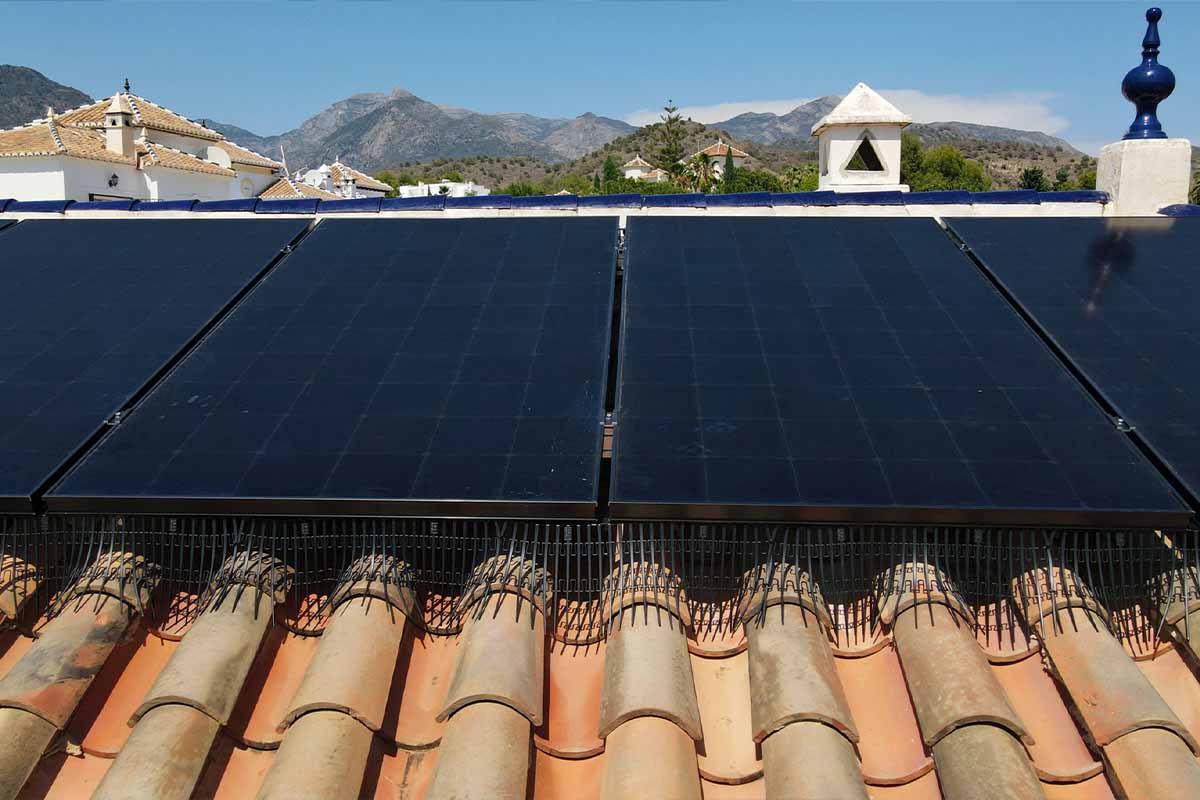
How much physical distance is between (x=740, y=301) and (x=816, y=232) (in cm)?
174

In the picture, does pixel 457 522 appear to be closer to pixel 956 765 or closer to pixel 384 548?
pixel 384 548

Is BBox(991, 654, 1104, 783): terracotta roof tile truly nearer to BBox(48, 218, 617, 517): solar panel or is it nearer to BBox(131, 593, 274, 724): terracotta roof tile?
BBox(48, 218, 617, 517): solar panel

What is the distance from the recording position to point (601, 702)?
14.9 ft

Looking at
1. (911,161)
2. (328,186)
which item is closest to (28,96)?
(328,186)

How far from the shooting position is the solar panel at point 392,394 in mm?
5176

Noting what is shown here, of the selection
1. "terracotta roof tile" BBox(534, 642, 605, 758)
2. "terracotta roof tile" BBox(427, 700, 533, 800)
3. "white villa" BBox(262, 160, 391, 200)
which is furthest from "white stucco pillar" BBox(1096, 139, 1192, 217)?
"white villa" BBox(262, 160, 391, 200)

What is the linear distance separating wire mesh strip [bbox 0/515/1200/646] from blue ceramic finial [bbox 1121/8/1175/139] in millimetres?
6946

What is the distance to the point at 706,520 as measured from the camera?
4.91m

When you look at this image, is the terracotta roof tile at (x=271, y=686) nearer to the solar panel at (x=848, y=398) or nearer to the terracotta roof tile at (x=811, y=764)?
the solar panel at (x=848, y=398)

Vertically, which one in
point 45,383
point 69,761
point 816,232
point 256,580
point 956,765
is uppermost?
point 816,232

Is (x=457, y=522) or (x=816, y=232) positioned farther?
(x=816, y=232)

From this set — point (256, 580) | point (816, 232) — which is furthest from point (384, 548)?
point (816, 232)

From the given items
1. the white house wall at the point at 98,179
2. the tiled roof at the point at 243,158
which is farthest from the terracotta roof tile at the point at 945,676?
the tiled roof at the point at 243,158

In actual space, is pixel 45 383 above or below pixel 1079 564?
above
